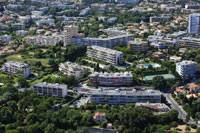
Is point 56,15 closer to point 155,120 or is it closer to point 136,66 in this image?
point 136,66

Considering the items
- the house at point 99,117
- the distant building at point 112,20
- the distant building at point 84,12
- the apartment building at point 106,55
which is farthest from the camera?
the distant building at point 84,12

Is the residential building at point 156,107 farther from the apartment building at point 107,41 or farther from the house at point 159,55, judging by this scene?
the apartment building at point 107,41

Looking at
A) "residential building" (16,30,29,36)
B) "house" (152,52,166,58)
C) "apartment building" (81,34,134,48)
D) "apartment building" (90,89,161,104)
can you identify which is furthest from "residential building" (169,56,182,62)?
"residential building" (16,30,29,36)

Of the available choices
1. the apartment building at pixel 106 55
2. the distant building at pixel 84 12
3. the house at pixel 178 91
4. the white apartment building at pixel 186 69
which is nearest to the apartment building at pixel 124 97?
the house at pixel 178 91


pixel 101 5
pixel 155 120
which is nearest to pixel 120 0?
pixel 101 5

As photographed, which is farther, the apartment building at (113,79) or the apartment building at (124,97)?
the apartment building at (113,79)

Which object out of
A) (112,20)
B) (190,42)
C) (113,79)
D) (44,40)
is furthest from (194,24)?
(113,79)

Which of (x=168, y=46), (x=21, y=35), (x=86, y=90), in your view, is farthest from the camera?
(x=21, y=35)

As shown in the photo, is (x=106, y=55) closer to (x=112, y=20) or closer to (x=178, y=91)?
(x=178, y=91)
